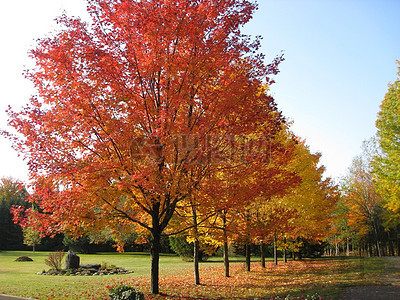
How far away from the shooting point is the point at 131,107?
911cm

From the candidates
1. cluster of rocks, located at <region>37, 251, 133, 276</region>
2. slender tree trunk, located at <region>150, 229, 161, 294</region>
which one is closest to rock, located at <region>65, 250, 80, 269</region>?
cluster of rocks, located at <region>37, 251, 133, 276</region>

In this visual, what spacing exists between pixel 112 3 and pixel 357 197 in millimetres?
35663

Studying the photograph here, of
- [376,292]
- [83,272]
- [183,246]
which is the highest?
[376,292]

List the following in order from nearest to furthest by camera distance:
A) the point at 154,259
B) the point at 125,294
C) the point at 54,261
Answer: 1. the point at 125,294
2. the point at 154,259
3. the point at 54,261

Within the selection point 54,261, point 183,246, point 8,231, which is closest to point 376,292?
point 54,261

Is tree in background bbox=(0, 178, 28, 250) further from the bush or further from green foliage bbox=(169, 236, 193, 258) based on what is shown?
the bush

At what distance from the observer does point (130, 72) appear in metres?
9.10

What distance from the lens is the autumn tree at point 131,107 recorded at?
8.48m

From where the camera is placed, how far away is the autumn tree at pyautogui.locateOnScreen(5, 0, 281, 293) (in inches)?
334

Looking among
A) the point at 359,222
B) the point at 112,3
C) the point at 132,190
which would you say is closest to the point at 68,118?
the point at 132,190

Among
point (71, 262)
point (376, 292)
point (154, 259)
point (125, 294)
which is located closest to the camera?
point (125, 294)

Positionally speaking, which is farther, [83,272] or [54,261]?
[54,261]

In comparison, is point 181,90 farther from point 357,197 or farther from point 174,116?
point 357,197

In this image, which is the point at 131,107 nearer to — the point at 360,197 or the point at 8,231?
the point at 360,197
